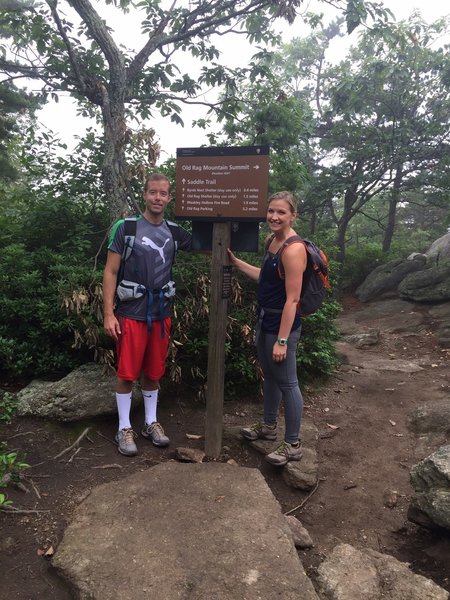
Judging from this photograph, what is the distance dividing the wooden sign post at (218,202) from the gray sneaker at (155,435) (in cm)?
40

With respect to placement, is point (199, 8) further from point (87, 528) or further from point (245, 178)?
point (87, 528)

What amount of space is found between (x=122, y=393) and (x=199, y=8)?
6.06 m

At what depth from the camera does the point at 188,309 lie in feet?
14.4

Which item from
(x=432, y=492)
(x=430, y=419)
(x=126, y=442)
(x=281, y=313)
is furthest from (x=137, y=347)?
(x=430, y=419)

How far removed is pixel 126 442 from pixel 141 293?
52.6 inches

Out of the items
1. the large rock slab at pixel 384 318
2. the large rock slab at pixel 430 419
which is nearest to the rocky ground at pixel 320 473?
the large rock slab at pixel 430 419

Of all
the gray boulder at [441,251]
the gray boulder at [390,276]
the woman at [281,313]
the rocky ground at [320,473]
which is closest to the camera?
the rocky ground at [320,473]

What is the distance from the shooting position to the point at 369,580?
92.7 inches

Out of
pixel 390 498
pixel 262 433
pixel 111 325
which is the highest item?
pixel 111 325

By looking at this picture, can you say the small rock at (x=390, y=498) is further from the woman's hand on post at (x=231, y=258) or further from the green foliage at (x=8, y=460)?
the green foliage at (x=8, y=460)

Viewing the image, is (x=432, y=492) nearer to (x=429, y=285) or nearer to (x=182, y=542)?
(x=182, y=542)

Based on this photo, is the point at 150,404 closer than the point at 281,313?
No

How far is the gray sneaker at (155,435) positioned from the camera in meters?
3.78

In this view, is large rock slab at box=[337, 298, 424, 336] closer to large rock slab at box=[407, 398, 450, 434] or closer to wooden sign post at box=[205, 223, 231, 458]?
large rock slab at box=[407, 398, 450, 434]
